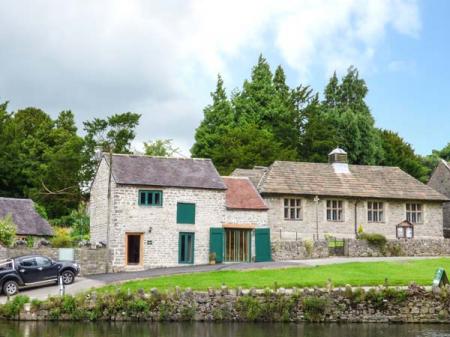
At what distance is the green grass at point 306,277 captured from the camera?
3189 centimetres

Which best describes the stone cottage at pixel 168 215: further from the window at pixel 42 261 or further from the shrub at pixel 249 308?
the shrub at pixel 249 308

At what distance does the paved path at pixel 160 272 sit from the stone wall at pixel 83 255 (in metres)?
1.14

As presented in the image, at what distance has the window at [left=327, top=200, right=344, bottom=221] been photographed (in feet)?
166

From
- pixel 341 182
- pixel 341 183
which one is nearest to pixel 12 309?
pixel 341 183

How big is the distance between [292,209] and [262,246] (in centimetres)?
718

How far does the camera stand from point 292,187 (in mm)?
49719

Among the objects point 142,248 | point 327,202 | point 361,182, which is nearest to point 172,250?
point 142,248

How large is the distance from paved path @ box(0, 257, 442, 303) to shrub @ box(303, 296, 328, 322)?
8018 mm

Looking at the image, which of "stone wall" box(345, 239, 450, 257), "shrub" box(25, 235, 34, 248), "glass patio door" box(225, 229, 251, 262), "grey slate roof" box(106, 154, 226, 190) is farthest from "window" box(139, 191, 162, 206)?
"stone wall" box(345, 239, 450, 257)

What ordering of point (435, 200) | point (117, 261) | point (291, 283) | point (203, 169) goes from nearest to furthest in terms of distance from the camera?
1. point (291, 283)
2. point (117, 261)
3. point (203, 169)
4. point (435, 200)

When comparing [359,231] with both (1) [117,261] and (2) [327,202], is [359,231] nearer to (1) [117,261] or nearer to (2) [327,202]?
(2) [327,202]

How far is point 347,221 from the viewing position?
50.9m

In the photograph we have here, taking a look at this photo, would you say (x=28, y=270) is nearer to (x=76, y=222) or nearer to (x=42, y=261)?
(x=42, y=261)

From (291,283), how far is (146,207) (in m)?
12.8
